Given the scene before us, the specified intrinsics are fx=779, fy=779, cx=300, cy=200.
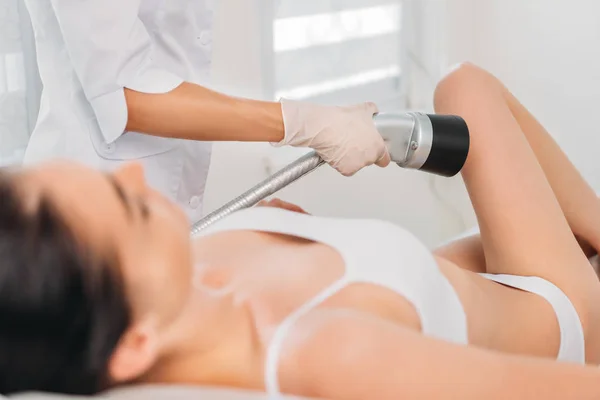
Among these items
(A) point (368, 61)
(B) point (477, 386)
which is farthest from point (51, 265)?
(A) point (368, 61)

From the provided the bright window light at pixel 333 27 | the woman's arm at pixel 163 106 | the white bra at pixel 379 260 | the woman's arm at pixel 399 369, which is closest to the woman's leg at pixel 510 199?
the woman's arm at pixel 163 106

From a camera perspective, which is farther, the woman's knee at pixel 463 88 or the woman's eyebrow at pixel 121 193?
the woman's knee at pixel 463 88

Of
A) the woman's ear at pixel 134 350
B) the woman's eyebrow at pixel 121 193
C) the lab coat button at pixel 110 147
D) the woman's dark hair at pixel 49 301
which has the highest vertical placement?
the woman's eyebrow at pixel 121 193

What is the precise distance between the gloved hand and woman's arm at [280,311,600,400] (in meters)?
0.61

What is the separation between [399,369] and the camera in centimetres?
79

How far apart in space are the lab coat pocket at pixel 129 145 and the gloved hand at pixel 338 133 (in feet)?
0.83

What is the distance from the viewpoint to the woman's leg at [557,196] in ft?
5.06

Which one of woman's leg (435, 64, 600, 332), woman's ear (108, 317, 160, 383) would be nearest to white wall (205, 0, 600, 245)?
woman's leg (435, 64, 600, 332)

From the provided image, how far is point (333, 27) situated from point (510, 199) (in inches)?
48.1

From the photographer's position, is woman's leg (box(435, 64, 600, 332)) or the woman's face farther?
woman's leg (box(435, 64, 600, 332))

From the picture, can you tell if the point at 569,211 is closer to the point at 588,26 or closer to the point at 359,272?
the point at 359,272

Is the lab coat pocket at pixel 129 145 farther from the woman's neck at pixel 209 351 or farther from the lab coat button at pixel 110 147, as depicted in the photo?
the woman's neck at pixel 209 351

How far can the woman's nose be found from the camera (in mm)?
777

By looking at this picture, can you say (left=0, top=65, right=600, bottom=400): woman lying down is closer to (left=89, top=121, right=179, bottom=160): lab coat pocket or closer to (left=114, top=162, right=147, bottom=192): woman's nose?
(left=114, top=162, right=147, bottom=192): woman's nose
